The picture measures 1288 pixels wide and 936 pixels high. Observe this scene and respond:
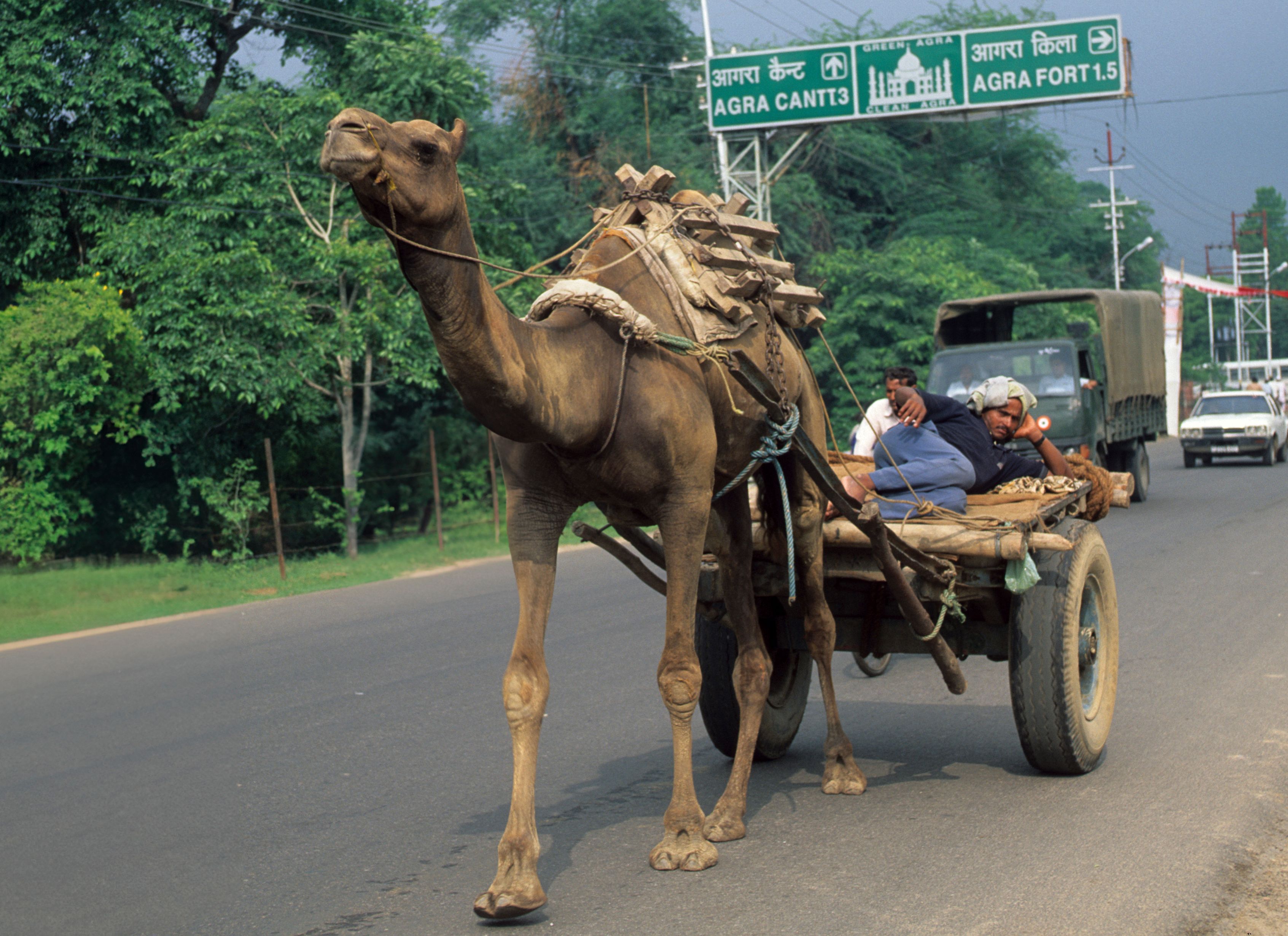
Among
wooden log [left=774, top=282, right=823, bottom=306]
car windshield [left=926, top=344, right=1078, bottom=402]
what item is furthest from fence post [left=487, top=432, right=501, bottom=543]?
wooden log [left=774, top=282, right=823, bottom=306]

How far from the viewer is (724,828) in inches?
206

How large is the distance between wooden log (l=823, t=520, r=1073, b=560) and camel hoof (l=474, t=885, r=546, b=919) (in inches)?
82.3

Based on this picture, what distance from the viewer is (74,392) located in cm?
1762

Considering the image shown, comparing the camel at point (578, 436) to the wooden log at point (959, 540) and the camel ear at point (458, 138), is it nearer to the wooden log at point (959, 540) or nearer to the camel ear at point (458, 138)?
the camel ear at point (458, 138)

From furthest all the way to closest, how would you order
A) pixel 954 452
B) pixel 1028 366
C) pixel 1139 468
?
pixel 1139 468, pixel 1028 366, pixel 954 452

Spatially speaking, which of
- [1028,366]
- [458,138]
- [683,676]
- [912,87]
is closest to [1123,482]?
[683,676]

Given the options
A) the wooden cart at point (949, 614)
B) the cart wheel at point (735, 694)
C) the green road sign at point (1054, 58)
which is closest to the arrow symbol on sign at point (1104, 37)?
the green road sign at point (1054, 58)

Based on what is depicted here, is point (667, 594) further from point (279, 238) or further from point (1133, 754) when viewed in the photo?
point (279, 238)

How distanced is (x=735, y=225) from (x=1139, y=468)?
17.4 m

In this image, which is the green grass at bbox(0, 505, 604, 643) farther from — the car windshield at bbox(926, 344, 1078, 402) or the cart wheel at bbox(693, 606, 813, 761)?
the cart wheel at bbox(693, 606, 813, 761)

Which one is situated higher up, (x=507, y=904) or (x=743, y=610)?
(x=743, y=610)

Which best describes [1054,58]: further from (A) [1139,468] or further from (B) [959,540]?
(B) [959,540]

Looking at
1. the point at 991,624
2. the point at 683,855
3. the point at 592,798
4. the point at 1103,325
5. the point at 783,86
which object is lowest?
the point at 592,798

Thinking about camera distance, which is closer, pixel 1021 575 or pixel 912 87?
pixel 1021 575
